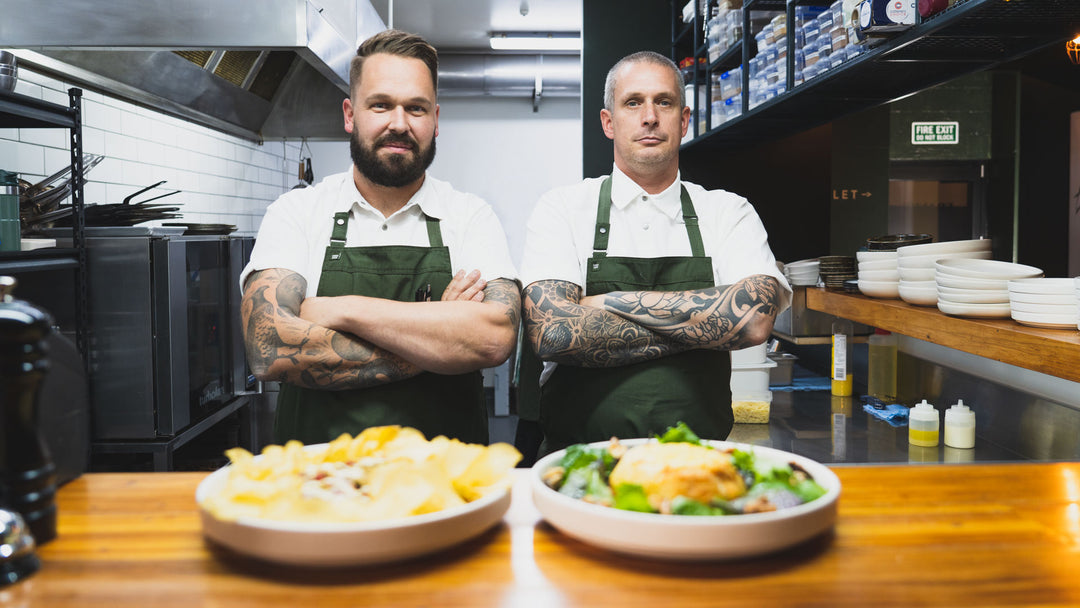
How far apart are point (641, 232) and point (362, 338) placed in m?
0.77

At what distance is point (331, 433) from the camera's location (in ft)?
5.68

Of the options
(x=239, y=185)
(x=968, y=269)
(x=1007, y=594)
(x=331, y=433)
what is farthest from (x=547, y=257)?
(x=239, y=185)

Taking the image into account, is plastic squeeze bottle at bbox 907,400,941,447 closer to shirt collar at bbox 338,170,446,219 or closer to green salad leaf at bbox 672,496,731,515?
shirt collar at bbox 338,170,446,219

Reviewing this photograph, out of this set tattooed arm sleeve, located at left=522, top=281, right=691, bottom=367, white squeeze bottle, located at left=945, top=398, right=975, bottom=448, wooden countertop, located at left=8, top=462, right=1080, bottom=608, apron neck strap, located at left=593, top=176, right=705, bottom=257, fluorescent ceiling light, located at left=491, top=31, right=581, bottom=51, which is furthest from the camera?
fluorescent ceiling light, located at left=491, top=31, right=581, bottom=51

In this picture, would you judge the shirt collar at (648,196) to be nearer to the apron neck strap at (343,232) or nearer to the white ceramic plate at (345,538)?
the apron neck strap at (343,232)

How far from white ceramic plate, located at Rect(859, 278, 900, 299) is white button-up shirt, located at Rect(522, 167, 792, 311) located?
0.88m

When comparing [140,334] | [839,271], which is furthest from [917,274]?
[140,334]

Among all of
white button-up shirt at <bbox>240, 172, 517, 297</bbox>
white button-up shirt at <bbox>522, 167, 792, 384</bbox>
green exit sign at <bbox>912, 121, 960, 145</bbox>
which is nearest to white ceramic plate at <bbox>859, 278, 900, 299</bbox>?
white button-up shirt at <bbox>522, 167, 792, 384</bbox>

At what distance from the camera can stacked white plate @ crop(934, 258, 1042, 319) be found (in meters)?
2.05

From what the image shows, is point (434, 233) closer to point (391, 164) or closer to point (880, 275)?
point (391, 164)

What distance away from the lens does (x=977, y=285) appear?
209 cm

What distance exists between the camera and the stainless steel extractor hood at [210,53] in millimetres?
2598

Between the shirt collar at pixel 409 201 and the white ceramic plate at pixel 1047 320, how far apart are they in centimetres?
138

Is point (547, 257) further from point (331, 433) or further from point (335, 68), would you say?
point (335, 68)
